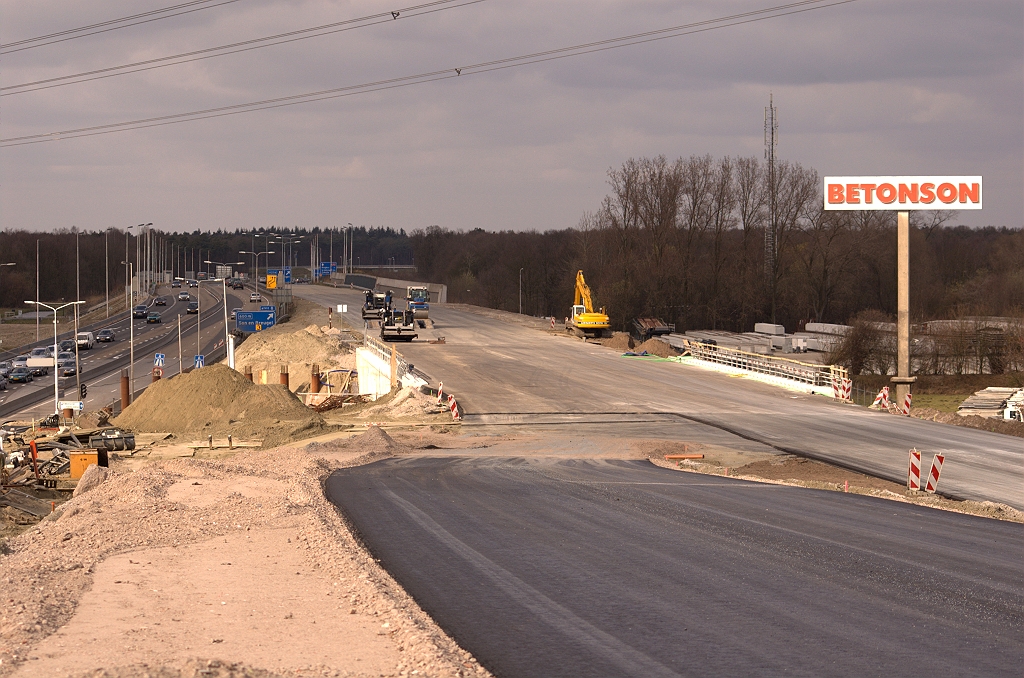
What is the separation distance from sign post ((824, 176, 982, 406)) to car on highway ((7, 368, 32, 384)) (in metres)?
69.1

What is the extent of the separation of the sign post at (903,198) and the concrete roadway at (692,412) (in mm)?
5448

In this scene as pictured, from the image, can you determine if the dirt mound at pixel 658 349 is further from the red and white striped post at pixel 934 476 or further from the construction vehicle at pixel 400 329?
the red and white striped post at pixel 934 476

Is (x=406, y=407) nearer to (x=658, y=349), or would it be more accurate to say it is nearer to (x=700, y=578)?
(x=700, y=578)

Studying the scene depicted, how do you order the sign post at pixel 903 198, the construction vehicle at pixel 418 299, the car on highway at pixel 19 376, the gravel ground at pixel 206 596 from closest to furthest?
the gravel ground at pixel 206 596, the sign post at pixel 903 198, the car on highway at pixel 19 376, the construction vehicle at pixel 418 299

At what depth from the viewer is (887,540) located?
1501 centimetres

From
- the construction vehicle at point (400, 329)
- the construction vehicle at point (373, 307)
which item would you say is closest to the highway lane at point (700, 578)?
the construction vehicle at point (400, 329)

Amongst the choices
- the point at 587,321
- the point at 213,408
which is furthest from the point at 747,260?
the point at 213,408

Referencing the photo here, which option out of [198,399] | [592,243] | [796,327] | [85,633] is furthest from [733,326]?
[85,633]

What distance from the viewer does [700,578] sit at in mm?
12617

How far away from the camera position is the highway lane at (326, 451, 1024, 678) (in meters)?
9.76

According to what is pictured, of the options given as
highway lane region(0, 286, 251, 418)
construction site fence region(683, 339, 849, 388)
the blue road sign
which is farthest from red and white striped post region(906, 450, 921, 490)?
the blue road sign

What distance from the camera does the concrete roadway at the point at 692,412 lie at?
2692cm

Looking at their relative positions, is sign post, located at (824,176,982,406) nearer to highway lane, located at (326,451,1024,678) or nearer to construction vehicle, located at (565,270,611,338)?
highway lane, located at (326,451,1024,678)

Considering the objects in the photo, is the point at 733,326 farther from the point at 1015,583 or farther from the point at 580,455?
the point at 1015,583
